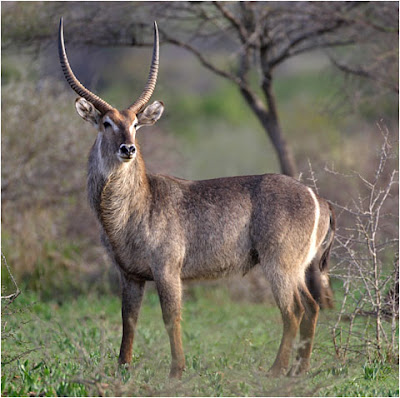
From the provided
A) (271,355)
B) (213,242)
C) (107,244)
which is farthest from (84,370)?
(271,355)

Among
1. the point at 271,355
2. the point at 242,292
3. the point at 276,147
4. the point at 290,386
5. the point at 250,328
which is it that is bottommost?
the point at 242,292

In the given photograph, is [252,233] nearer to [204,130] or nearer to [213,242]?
[213,242]

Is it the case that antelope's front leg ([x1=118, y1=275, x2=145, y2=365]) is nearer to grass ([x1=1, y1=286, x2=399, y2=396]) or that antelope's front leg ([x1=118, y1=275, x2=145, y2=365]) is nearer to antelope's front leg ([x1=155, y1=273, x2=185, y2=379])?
grass ([x1=1, y1=286, x2=399, y2=396])

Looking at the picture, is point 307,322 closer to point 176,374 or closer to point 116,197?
point 176,374

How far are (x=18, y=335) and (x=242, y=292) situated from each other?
142 inches

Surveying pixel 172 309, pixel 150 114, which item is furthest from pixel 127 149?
pixel 172 309

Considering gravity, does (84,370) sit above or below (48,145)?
above

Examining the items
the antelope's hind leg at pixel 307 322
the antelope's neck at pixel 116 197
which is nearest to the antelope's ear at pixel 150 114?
the antelope's neck at pixel 116 197

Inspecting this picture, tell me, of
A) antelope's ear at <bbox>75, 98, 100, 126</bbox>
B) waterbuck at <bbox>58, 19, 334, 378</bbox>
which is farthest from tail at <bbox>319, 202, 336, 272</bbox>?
antelope's ear at <bbox>75, 98, 100, 126</bbox>

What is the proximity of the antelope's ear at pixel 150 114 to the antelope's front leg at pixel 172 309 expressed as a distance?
4.09 ft

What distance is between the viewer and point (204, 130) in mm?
31141

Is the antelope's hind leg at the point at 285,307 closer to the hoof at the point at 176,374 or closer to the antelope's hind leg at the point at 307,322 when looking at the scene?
the antelope's hind leg at the point at 307,322

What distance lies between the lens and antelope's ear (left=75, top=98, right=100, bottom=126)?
5.78 metres

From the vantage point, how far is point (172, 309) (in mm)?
5824
